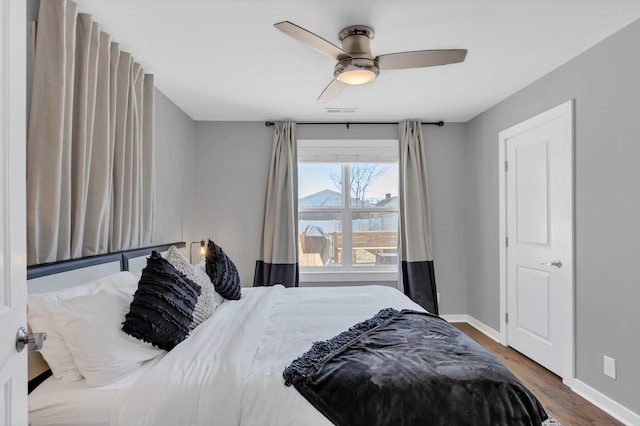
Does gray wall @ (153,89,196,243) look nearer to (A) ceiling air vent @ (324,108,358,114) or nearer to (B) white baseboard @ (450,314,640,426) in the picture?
(A) ceiling air vent @ (324,108,358,114)

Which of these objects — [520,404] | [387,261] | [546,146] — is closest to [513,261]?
[546,146]

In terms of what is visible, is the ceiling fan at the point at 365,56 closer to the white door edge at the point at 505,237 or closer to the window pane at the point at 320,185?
the white door edge at the point at 505,237

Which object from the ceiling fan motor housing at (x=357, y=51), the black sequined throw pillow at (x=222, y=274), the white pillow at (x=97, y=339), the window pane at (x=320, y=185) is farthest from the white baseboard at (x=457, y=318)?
the white pillow at (x=97, y=339)

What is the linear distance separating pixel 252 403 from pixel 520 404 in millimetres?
989

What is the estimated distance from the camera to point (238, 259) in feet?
13.6

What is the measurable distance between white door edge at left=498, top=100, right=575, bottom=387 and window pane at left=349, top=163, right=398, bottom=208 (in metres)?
1.21

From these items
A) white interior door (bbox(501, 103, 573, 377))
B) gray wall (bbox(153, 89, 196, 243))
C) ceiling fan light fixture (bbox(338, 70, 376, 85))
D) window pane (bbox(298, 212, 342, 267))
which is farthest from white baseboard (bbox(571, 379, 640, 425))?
gray wall (bbox(153, 89, 196, 243))

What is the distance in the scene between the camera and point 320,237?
14.2 feet

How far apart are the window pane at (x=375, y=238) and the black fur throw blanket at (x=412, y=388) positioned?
280cm

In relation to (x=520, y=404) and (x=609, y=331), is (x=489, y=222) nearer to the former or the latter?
(x=609, y=331)

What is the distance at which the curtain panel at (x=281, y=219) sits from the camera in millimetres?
3984

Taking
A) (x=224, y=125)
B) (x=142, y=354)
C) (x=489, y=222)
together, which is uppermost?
(x=224, y=125)

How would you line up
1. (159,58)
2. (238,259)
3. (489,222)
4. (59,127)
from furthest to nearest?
(238,259)
(489,222)
(159,58)
(59,127)
